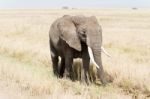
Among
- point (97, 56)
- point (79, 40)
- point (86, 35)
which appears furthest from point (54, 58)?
point (97, 56)

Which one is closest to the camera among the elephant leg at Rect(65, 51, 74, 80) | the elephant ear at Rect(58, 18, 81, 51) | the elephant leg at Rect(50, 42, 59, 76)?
the elephant ear at Rect(58, 18, 81, 51)

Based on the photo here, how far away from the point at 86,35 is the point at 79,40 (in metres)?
0.38

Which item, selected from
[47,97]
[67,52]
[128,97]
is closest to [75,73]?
[67,52]

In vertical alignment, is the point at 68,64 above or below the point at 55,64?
above

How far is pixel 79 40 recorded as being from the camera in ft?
33.3

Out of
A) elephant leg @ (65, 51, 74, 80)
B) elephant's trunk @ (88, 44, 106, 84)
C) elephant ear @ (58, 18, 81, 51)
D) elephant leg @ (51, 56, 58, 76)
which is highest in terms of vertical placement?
elephant ear @ (58, 18, 81, 51)

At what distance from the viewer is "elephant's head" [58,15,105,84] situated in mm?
9680

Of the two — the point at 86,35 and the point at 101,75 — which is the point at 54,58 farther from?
the point at 101,75

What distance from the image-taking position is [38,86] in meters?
8.35

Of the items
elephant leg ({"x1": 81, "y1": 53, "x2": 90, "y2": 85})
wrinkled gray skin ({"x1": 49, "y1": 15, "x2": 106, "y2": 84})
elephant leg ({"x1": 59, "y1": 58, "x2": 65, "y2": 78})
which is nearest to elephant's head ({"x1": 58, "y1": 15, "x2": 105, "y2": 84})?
wrinkled gray skin ({"x1": 49, "y1": 15, "x2": 106, "y2": 84})

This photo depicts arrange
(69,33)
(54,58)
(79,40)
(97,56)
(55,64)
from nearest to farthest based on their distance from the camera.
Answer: (97,56) < (79,40) < (69,33) < (54,58) < (55,64)

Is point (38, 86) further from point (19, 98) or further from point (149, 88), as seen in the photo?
point (149, 88)

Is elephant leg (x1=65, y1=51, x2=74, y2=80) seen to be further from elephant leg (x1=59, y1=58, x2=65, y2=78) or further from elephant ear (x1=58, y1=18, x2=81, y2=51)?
elephant leg (x1=59, y1=58, x2=65, y2=78)

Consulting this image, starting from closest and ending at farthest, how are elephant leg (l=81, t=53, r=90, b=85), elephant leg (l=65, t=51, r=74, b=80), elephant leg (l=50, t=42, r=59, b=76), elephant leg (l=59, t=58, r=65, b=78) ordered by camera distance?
elephant leg (l=81, t=53, r=90, b=85) < elephant leg (l=65, t=51, r=74, b=80) < elephant leg (l=59, t=58, r=65, b=78) < elephant leg (l=50, t=42, r=59, b=76)
